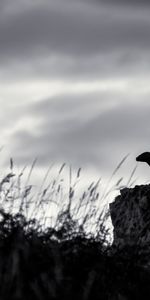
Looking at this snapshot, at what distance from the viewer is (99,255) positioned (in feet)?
30.2

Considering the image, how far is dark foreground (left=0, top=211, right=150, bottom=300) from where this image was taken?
23.6 ft

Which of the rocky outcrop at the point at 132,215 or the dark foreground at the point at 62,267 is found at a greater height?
the rocky outcrop at the point at 132,215

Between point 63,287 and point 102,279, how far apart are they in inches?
51.9

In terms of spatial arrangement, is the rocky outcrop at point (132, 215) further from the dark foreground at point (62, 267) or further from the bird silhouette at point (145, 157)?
the dark foreground at point (62, 267)

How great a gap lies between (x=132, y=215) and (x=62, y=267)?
5468 mm

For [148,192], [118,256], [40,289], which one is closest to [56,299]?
[40,289]

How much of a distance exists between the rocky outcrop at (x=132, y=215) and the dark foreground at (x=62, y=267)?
2.26m

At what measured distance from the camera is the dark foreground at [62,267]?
23.6 feet

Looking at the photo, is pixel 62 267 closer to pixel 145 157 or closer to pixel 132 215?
pixel 132 215

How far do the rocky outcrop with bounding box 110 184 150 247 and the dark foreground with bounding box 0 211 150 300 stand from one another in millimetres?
2263

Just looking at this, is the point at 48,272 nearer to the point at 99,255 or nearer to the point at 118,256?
the point at 99,255

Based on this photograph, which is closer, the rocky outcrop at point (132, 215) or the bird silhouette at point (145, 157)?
the rocky outcrop at point (132, 215)

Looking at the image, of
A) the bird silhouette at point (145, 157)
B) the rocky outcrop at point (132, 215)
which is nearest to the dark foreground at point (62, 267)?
the rocky outcrop at point (132, 215)

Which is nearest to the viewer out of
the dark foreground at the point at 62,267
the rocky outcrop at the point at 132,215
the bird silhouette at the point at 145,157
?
the dark foreground at the point at 62,267
